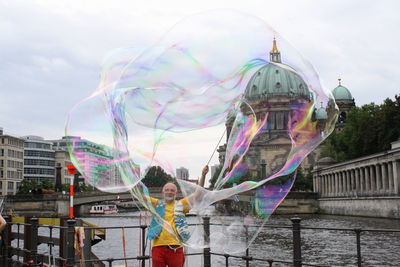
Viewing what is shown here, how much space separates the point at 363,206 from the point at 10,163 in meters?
92.9

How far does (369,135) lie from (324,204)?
17465mm

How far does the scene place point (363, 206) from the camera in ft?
249

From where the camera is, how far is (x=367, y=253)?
27.8 metres

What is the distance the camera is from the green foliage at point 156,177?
1019cm

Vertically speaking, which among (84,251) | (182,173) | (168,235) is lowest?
(84,251)

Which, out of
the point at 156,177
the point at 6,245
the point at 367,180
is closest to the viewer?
the point at 156,177

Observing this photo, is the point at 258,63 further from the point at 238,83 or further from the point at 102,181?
the point at 102,181

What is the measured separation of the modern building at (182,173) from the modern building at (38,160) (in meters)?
152

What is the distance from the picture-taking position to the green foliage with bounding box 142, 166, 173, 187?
401 inches

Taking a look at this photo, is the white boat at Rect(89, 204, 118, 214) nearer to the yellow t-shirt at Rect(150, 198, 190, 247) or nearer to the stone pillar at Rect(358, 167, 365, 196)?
the stone pillar at Rect(358, 167, 365, 196)

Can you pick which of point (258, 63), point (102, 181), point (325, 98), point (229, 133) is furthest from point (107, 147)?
point (325, 98)

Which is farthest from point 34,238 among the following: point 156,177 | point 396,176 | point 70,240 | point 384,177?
point 384,177

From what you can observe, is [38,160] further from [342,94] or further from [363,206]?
[363,206]

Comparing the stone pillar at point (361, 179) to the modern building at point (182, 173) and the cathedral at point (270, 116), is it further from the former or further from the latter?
the modern building at point (182, 173)
